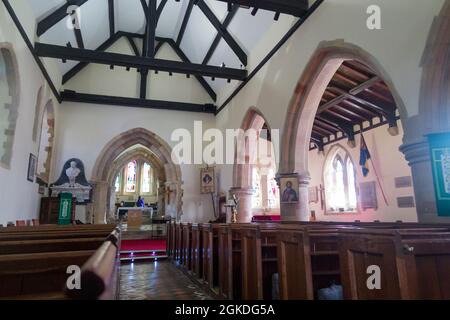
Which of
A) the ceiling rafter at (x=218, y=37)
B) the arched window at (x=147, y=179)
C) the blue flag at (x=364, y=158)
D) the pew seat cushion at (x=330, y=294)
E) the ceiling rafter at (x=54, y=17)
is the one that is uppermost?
the ceiling rafter at (x=218, y=37)

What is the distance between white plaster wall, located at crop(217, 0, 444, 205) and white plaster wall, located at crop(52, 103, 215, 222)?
10.6 ft

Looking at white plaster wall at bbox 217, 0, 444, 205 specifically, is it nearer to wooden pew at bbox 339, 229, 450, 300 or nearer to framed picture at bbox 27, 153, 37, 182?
wooden pew at bbox 339, 229, 450, 300

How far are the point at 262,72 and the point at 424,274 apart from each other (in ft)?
19.9

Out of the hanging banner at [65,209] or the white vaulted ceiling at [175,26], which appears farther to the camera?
the hanging banner at [65,209]

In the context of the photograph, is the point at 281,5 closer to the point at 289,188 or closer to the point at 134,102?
the point at 289,188

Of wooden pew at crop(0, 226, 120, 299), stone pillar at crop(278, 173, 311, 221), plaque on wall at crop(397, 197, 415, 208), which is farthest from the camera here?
plaque on wall at crop(397, 197, 415, 208)

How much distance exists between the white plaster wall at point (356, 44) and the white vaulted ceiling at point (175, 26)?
19.5 inches

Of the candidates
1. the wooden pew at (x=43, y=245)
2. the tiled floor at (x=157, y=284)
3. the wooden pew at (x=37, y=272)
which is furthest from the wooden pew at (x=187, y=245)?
the wooden pew at (x=37, y=272)

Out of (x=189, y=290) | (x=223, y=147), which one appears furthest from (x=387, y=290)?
(x=223, y=147)

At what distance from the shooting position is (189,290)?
3848 millimetres

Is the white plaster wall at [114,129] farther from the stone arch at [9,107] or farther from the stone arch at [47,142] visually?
the stone arch at [9,107]

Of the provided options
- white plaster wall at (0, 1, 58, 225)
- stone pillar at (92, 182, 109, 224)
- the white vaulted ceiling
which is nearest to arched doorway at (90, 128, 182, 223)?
stone pillar at (92, 182, 109, 224)

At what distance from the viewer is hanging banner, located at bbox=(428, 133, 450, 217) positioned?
9.11 feet

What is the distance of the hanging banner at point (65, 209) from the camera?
23.9 feet
